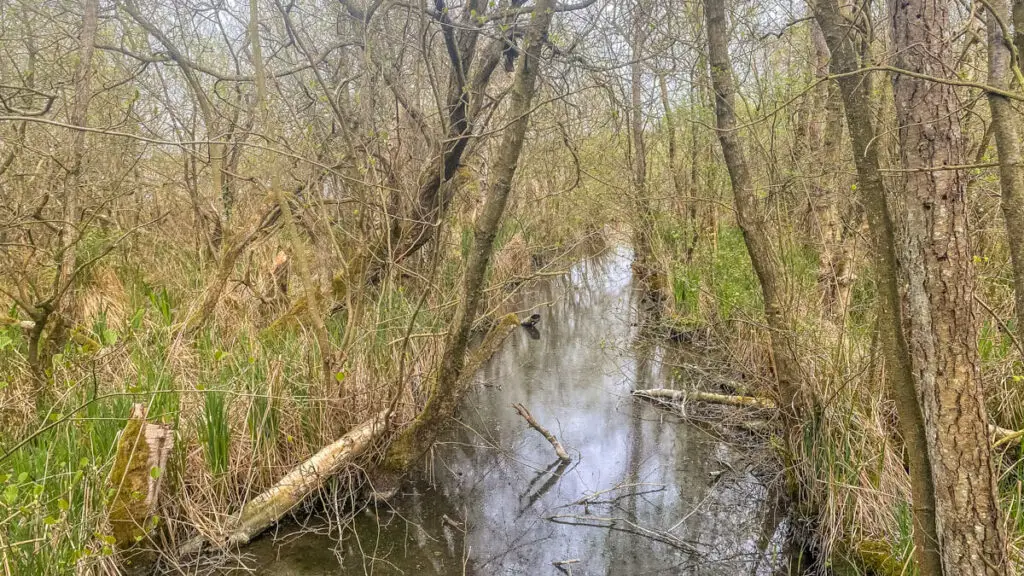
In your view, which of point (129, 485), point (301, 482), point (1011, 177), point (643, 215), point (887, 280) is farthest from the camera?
point (643, 215)

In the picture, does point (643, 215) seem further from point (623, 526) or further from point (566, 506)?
point (623, 526)

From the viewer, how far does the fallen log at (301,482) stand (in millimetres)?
3211

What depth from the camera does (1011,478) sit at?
3123mm

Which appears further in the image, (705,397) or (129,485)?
(705,397)

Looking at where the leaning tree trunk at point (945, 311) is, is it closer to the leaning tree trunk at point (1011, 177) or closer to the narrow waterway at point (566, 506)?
the leaning tree trunk at point (1011, 177)

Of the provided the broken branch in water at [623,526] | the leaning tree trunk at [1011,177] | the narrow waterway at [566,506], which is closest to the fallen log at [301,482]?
the narrow waterway at [566,506]

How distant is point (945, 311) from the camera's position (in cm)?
194

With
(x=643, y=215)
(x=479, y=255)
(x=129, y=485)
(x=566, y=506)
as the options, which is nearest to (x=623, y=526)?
(x=566, y=506)

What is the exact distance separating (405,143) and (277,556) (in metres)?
3.19

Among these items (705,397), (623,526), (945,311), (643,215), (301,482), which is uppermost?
(643,215)

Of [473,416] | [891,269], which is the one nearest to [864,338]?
[891,269]

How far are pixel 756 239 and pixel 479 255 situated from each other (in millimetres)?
1575

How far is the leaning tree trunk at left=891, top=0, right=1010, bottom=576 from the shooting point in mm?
1914

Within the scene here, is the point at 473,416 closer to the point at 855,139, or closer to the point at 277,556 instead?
the point at 277,556
